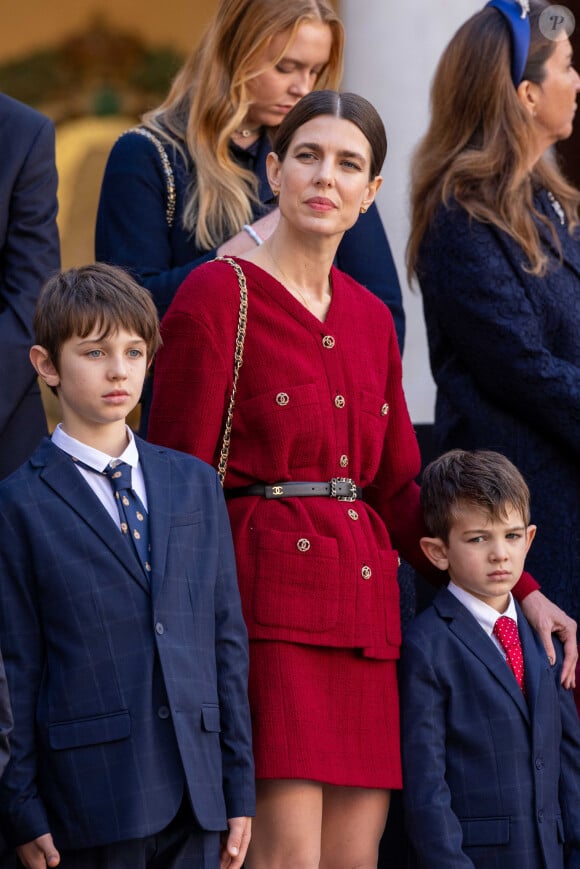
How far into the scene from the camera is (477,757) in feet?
12.3

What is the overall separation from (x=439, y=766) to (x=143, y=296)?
4.04 feet

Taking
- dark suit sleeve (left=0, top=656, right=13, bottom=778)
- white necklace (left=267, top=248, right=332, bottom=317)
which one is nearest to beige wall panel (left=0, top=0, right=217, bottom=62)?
white necklace (left=267, top=248, right=332, bottom=317)

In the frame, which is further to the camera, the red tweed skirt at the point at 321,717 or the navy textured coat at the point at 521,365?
the navy textured coat at the point at 521,365

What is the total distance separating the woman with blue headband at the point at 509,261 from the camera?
4289 millimetres

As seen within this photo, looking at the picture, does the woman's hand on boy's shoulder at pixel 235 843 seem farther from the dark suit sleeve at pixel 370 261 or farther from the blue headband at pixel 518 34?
the blue headband at pixel 518 34

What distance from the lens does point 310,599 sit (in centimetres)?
350

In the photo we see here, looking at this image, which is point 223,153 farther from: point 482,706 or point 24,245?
point 482,706

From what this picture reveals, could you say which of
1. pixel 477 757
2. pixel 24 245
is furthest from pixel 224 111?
pixel 477 757

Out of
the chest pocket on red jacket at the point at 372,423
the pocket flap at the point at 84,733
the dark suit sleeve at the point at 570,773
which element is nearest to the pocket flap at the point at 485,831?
the dark suit sleeve at the point at 570,773

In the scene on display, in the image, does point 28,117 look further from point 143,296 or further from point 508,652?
point 508,652

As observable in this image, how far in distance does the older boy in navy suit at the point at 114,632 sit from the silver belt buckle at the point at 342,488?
11.5 inches

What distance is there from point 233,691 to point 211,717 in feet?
0.32

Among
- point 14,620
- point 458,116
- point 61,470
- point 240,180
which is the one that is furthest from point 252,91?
point 14,620

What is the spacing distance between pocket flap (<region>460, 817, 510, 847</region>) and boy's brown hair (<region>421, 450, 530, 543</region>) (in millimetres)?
660
